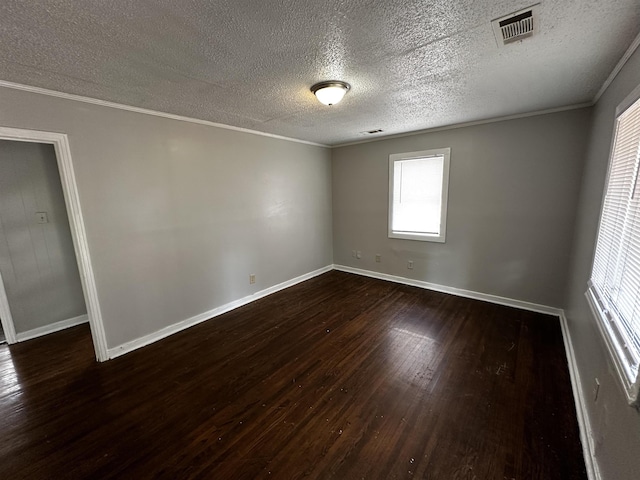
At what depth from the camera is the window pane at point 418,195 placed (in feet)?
12.8

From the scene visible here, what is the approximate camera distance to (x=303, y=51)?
1.61 meters

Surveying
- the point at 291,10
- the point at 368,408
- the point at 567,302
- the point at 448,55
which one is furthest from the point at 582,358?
the point at 291,10

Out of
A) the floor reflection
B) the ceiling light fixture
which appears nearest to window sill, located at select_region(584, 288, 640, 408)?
the floor reflection

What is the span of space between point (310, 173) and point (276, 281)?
1.94 m

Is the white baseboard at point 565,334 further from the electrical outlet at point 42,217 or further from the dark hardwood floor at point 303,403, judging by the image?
the electrical outlet at point 42,217

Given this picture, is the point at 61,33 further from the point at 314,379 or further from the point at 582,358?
the point at 582,358

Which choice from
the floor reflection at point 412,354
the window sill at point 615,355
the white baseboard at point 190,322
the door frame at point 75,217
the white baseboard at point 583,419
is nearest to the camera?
the window sill at point 615,355

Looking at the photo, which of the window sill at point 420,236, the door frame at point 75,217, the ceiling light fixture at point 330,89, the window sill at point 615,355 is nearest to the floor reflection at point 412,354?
the window sill at point 615,355

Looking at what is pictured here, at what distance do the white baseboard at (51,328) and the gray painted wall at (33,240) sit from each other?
0.14 feet

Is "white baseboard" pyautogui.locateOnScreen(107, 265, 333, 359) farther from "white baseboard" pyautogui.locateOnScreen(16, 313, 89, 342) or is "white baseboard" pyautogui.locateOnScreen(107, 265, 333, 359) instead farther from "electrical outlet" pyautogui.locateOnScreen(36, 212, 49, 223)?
"electrical outlet" pyautogui.locateOnScreen(36, 212, 49, 223)

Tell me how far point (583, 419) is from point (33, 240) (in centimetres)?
519

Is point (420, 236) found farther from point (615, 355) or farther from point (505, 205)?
point (615, 355)

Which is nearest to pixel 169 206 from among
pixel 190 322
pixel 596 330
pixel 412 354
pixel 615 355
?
pixel 190 322

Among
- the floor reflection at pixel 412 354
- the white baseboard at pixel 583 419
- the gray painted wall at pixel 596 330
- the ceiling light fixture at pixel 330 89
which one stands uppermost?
the ceiling light fixture at pixel 330 89
